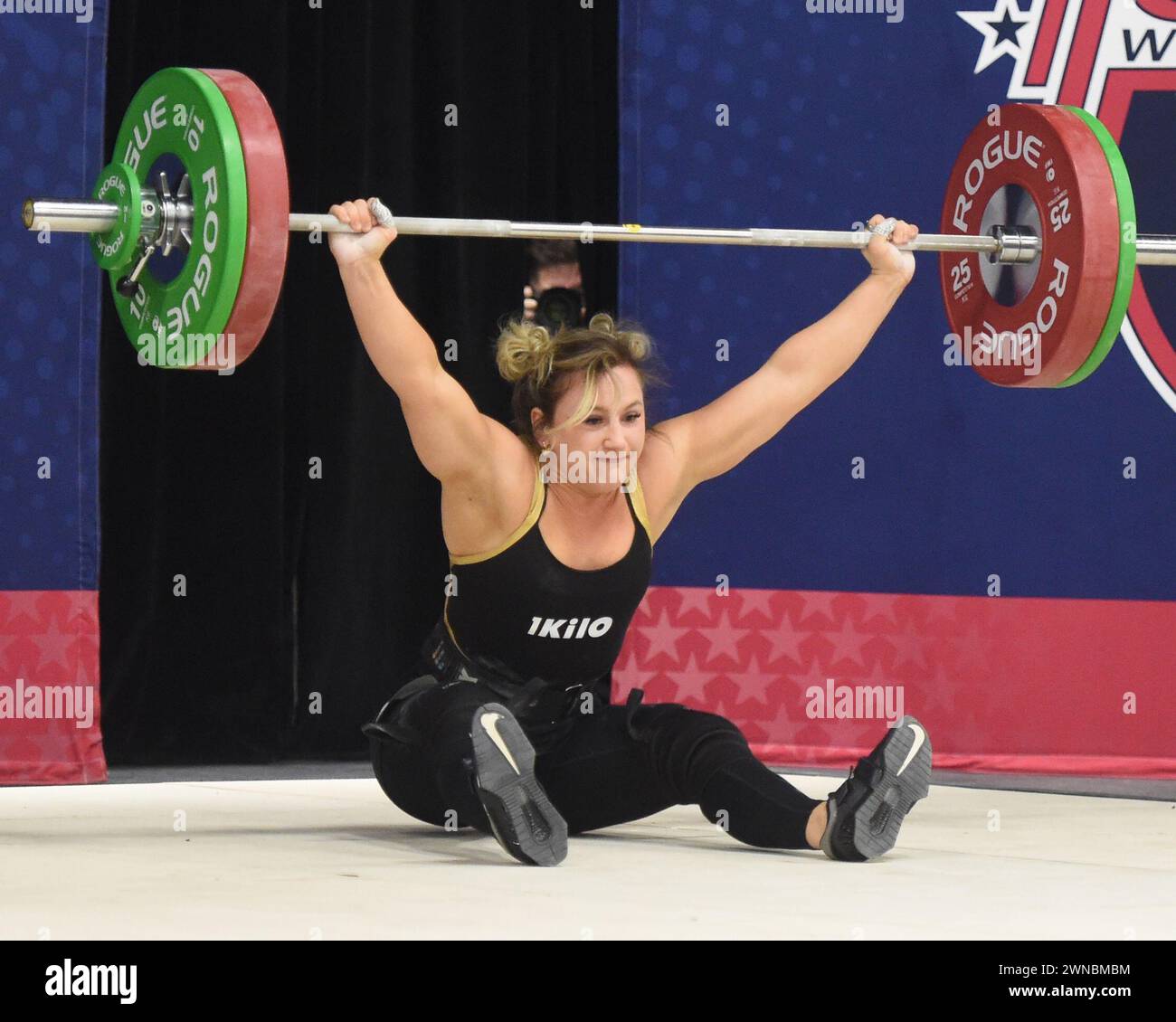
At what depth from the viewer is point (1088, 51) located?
4648mm

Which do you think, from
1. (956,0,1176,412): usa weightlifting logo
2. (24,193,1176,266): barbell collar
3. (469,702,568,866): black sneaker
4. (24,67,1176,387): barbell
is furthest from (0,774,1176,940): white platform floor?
(956,0,1176,412): usa weightlifting logo

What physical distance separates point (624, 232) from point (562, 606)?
665 mm

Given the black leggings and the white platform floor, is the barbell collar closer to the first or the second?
the black leggings

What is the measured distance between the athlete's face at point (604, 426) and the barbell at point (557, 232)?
0.28 m

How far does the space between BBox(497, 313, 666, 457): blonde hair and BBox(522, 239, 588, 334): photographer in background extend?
1.77 metres

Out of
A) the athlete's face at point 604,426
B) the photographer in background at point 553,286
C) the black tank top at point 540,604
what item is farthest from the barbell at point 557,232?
the photographer in background at point 553,286

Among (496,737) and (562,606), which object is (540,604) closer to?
(562,606)

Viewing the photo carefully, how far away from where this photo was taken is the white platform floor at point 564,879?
2.38 meters

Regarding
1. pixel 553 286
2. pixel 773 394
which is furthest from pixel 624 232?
pixel 553 286

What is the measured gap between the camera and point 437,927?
235 centimetres

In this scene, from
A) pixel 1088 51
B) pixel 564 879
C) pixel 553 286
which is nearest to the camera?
pixel 564 879

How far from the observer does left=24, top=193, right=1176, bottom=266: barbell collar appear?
312 cm

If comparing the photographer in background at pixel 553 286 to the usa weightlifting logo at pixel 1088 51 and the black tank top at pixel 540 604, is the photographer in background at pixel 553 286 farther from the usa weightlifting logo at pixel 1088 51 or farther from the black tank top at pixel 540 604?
the black tank top at pixel 540 604
